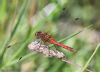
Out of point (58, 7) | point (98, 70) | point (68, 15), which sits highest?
point (58, 7)

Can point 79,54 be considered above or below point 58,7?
below

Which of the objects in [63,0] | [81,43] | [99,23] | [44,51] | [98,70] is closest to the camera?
[44,51]

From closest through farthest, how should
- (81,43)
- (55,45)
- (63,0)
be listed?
(55,45), (63,0), (81,43)

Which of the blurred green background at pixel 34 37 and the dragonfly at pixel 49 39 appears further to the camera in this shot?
the blurred green background at pixel 34 37

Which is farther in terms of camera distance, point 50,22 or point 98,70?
point 50,22

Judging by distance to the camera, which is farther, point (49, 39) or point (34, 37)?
point (34, 37)

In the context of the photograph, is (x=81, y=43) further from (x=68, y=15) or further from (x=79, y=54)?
(x=68, y=15)

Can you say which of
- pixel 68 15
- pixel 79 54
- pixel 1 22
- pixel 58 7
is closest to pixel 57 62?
pixel 79 54

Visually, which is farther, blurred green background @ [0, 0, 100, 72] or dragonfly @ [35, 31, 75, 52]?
blurred green background @ [0, 0, 100, 72]

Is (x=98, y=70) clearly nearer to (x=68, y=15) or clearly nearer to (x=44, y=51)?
(x=44, y=51)

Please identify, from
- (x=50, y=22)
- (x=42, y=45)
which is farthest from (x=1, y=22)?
(x=42, y=45)
